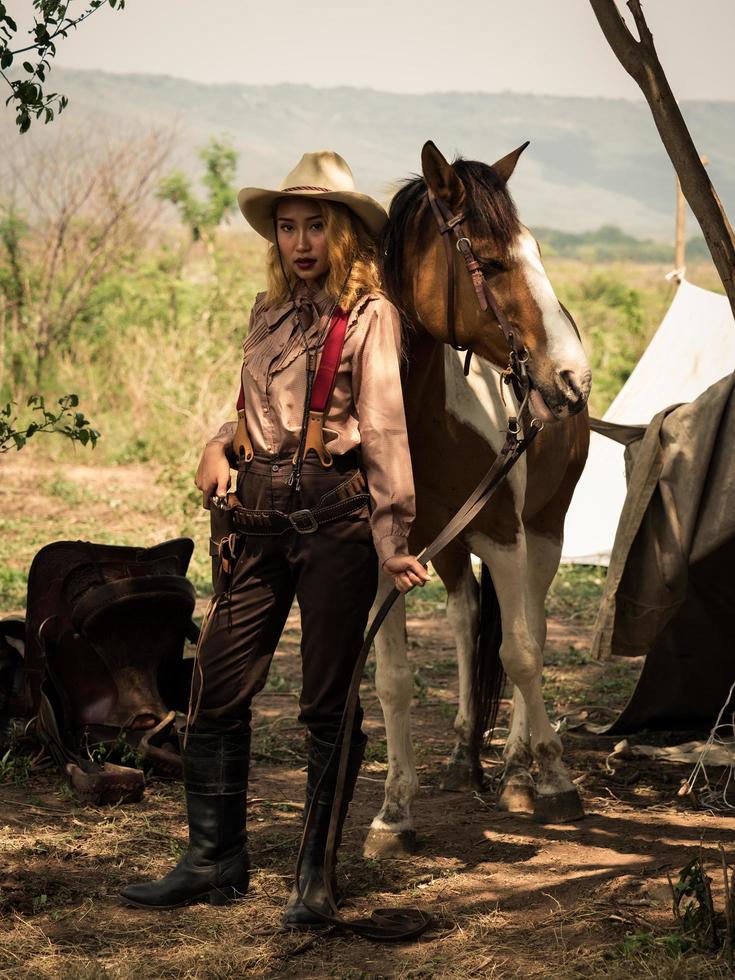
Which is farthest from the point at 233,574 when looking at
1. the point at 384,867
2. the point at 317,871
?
the point at 384,867

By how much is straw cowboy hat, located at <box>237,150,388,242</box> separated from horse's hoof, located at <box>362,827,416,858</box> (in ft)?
6.02

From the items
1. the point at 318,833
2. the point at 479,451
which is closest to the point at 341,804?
the point at 318,833

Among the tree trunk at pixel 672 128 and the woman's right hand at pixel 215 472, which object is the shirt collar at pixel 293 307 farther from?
the tree trunk at pixel 672 128

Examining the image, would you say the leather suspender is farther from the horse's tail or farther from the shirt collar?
the horse's tail

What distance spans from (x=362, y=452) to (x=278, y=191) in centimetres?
69

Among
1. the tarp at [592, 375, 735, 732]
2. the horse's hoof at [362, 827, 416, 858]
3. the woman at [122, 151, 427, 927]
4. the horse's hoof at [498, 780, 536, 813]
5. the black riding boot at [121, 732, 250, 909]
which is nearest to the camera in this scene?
the woman at [122, 151, 427, 927]

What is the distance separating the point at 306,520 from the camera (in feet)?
9.64

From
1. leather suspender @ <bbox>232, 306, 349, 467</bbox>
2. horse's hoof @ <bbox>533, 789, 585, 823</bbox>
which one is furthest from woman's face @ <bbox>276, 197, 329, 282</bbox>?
horse's hoof @ <bbox>533, 789, 585, 823</bbox>

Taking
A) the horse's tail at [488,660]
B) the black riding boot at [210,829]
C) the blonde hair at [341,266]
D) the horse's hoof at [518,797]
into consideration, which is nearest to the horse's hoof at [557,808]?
the horse's hoof at [518,797]

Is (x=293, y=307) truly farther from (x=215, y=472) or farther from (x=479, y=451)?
(x=479, y=451)

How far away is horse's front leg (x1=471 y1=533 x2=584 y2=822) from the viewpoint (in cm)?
371

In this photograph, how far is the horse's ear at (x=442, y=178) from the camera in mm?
3111

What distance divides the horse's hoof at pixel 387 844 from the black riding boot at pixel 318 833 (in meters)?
0.48

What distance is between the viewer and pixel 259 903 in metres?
3.18
